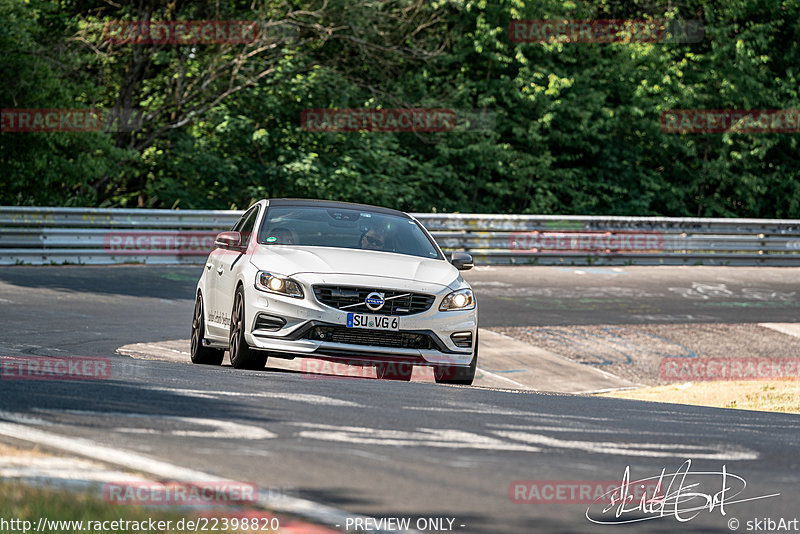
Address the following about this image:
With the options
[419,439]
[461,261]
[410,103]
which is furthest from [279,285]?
[410,103]

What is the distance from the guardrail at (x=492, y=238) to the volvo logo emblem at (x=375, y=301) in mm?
12653

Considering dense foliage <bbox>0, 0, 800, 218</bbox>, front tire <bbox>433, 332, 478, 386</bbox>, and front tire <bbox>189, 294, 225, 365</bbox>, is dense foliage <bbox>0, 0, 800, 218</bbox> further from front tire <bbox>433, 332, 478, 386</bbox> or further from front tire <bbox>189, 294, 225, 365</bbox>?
front tire <bbox>433, 332, 478, 386</bbox>

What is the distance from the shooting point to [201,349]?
1105cm

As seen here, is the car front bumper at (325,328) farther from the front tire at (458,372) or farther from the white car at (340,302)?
the front tire at (458,372)

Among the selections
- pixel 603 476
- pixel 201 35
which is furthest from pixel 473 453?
pixel 201 35

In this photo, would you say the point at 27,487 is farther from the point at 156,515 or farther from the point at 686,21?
the point at 686,21

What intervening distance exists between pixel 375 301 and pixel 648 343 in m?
7.51

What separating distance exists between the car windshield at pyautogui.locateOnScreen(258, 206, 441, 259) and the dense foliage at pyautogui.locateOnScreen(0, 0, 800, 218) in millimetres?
13610

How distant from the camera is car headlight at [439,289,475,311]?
9703mm

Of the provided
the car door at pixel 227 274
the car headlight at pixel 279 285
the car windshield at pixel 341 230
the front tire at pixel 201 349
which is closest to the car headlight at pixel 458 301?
the car windshield at pixel 341 230

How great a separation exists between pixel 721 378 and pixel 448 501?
35.2 feet

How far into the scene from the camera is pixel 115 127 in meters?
25.2

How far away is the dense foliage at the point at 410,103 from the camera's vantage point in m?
26.1

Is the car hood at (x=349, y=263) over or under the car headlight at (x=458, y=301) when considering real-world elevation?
over
